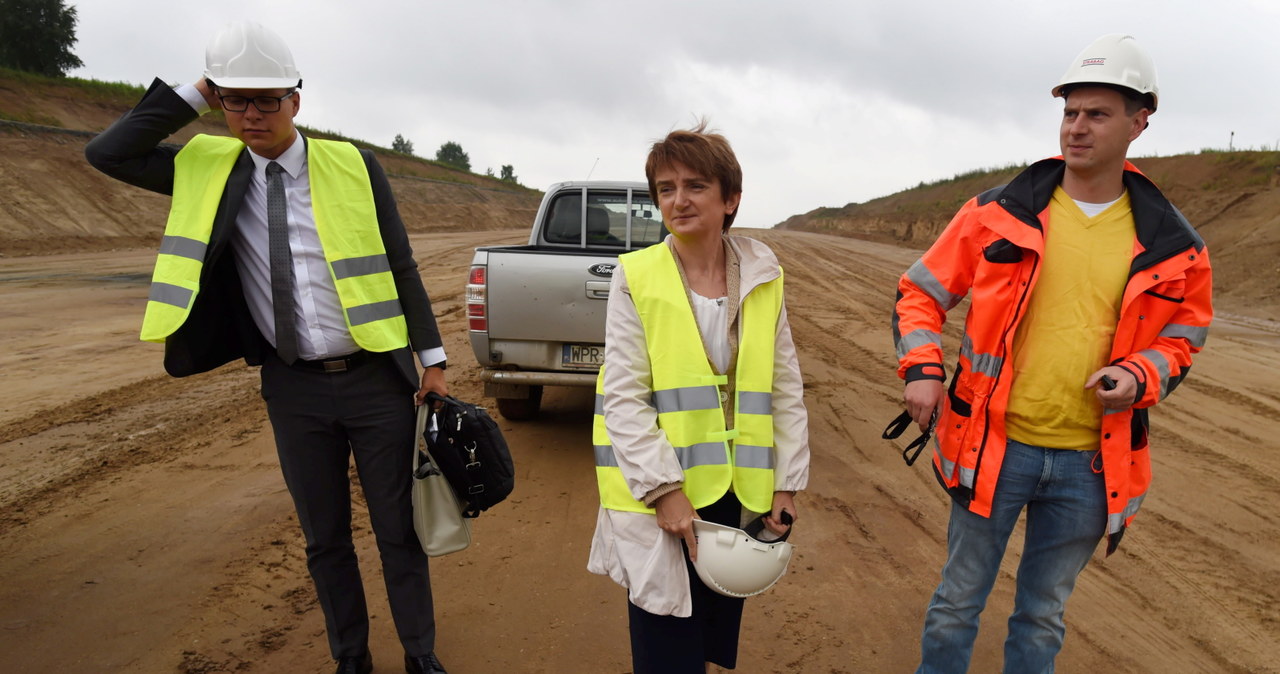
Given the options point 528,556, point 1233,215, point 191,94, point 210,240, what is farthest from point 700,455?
point 1233,215

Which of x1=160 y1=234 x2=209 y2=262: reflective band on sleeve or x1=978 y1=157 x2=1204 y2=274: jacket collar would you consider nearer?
x1=978 y1=157 x2=1204 y2=274: jacket collar

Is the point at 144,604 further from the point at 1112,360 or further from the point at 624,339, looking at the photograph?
the point at 1112,360

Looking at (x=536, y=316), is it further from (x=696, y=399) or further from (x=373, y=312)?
(x=696, y=399)

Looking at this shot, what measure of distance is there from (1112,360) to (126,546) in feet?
15.6

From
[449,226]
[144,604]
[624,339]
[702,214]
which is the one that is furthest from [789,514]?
[449,226]

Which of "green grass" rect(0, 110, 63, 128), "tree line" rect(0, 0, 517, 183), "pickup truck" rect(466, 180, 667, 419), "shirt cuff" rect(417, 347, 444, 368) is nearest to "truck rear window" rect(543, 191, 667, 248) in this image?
"pickup truck" rect(466, 180, 667, 419)

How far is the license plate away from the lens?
5875 millimetres

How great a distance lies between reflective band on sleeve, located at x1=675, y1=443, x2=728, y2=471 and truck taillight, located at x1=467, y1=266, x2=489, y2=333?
3813mm

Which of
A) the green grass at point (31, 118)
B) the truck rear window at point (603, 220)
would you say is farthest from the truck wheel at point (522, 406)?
the green grass at point (31, 118)

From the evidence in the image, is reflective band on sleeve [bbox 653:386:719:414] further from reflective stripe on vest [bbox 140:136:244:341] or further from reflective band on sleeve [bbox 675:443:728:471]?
reflective stripe on vest [bbox 140:136:244:341]

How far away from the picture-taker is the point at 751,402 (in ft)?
7.22

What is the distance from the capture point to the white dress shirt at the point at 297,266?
2832mm

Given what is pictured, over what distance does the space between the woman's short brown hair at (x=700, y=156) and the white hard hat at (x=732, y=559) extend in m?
0.94

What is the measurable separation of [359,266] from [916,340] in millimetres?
1958
